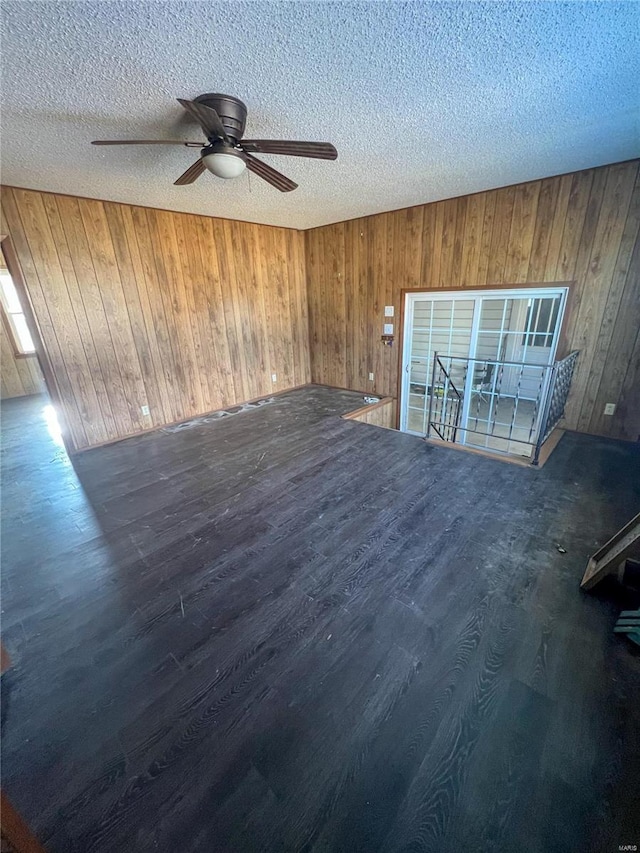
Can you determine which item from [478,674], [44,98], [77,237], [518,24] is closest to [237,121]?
[44,98]

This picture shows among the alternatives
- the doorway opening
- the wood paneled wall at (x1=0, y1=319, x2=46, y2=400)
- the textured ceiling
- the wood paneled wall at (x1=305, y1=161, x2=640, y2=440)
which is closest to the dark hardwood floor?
the wood paneled wall at (x1=305, y1=161, x2=640, y2=440)

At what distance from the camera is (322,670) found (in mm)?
1424

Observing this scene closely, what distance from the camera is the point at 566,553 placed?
199 centimetres

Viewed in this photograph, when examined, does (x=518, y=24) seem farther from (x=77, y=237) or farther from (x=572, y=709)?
(x=77, y=237)

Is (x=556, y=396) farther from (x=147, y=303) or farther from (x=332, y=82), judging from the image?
(x=147, y=303)

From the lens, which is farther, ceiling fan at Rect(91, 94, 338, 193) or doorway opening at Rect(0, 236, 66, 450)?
doorway opening at Rect(0, 236, 66, 450)

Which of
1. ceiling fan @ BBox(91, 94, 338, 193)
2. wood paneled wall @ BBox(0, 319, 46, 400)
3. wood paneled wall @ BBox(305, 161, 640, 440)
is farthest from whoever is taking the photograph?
wood paneled wall @ BBox(0, 319, 46, 400)

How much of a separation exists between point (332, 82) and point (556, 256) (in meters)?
2.85

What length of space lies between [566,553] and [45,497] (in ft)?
12.9

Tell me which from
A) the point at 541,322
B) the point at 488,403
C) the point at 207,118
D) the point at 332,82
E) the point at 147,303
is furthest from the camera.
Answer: the point at 488,403

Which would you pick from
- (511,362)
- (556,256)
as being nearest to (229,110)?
(511,362)

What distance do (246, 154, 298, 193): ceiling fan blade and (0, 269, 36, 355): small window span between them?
21.2 ft

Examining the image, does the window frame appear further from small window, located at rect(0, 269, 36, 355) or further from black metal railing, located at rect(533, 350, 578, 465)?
black metal railing, located at rect(533, 350, 578, 465)

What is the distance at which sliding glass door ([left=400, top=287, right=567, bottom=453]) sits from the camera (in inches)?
146
